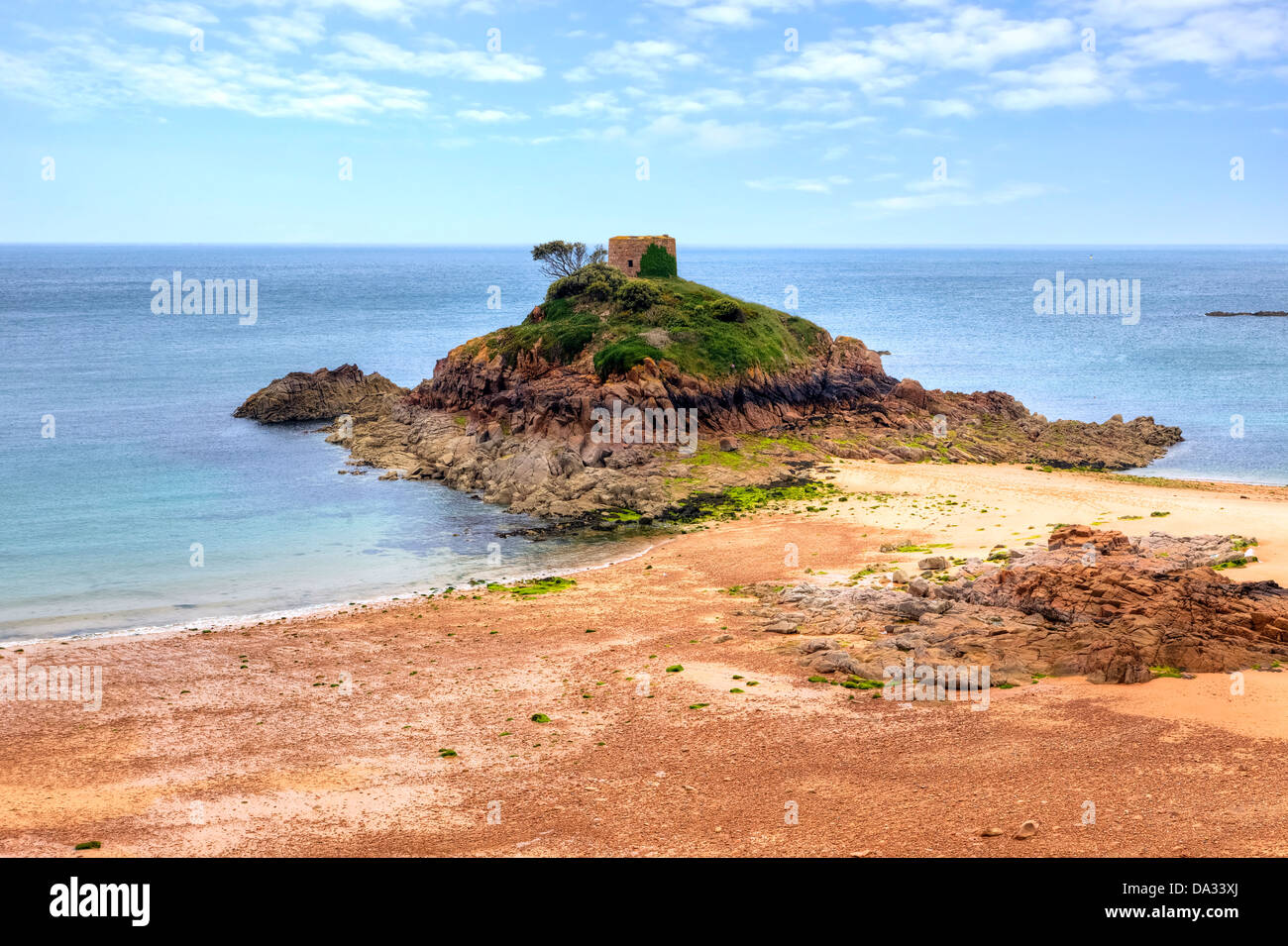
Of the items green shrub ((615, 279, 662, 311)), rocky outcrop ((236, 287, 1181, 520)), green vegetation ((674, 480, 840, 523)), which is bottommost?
green vegetation ((674, 480, 840, 523))

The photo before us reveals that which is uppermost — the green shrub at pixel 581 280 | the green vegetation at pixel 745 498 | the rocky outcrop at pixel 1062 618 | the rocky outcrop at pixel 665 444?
the green shrub at pixel 581 280

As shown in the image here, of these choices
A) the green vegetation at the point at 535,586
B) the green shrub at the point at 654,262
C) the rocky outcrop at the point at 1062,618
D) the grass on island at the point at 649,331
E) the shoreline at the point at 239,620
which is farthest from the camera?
the green shrub at the point at 654,262

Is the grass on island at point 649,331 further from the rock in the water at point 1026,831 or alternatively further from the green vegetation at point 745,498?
the rock in the water at point 1026,831

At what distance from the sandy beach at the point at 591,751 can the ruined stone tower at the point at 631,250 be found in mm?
40474

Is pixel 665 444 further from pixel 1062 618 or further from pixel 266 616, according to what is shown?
pixel 1062 618

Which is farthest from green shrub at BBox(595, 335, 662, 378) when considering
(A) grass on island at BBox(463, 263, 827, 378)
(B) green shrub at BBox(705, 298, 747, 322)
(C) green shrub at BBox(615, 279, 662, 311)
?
(B) green shrub at BBox(705, 298, 747, 322)

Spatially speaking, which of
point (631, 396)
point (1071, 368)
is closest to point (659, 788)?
point (631, 396)

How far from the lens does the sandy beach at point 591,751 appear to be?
52.9 ft

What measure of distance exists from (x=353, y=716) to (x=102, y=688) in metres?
7.14

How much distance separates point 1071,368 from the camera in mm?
89938

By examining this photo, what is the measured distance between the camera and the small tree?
235 feet

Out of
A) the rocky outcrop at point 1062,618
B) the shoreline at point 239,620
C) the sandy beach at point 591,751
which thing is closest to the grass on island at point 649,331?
the shoreline at point 239,620

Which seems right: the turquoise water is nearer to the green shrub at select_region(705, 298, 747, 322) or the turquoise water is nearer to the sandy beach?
the sandy beach

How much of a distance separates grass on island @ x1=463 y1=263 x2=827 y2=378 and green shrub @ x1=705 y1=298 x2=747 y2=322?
0.19 ft
